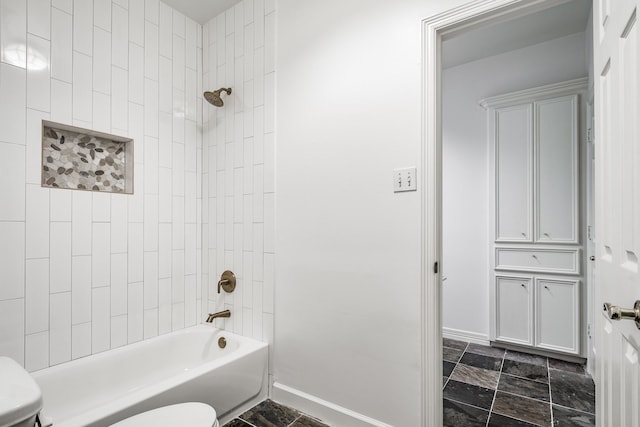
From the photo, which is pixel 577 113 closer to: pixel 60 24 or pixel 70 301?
pixel 60 24

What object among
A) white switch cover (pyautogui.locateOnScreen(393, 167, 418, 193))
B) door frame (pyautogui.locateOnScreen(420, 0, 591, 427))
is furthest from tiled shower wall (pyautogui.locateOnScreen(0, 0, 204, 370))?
door frame (pyautogui.locateOnScreen(420, 0, 591, 427))

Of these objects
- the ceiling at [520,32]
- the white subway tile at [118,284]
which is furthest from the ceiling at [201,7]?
the white subway tile at [118,284]

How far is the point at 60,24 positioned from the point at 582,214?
3.87 m

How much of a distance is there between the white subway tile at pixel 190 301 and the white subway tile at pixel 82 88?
49.1 inches

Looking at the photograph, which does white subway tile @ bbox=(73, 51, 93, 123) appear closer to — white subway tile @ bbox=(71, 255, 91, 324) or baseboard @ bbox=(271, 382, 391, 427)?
white subway tile @ bbox=(71, 255, 91, 324)

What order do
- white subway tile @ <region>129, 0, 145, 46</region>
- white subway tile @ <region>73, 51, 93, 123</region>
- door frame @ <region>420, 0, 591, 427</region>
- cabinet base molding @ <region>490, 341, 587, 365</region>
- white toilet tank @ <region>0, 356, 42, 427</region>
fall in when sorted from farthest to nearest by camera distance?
1. cabinet base molding @ <region>490, 341, 587, 365</region>
2. white subway tile @ <region>129, 0, 145, 46</region>
3. white subway tile @ <region>73, 51, 93, 123</region>
4. door frame @ <region>420, 0, 591, 427</region>
5. white toilet tank @ <region>0, 356, 42, 427</region>

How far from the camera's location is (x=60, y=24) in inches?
71.5

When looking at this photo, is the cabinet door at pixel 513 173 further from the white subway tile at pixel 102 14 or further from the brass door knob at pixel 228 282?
the white subway tile at pixel 102 14

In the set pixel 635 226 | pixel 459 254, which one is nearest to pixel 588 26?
pixel 459 254

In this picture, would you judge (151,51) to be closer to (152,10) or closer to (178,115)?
(152,10)

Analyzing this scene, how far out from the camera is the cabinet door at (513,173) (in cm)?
290

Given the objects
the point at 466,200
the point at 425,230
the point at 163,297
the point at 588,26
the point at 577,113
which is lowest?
the point at 163,297

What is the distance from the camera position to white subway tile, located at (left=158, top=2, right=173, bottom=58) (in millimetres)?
2289

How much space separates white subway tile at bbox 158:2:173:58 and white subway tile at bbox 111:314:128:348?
5.94 feet
